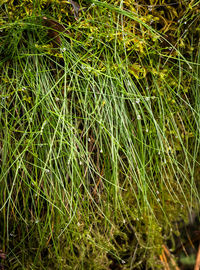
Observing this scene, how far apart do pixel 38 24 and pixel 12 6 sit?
0.15 metres

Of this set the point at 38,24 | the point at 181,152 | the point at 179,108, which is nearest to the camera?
the point at 38,24

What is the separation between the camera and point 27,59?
1062mm

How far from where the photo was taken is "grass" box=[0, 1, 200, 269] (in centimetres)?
104

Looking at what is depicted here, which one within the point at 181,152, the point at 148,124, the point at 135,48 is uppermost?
the point at 135,48

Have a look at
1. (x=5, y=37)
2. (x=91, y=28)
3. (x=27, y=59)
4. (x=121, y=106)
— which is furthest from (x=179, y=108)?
(x=5, y=37)

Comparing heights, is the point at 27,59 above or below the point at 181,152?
above

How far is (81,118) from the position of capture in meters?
1.04

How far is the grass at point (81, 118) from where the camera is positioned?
3.41 feet

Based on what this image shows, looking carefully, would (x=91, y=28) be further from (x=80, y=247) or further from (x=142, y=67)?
(x=80, y=247)

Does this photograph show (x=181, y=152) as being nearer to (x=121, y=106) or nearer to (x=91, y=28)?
(x=121, y=106)

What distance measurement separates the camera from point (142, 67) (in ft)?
3.68

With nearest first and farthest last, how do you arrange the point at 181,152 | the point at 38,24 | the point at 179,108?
1. the point at 38,24
2. the point at 179,108
3. the point at 181,152

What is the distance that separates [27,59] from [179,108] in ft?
2.08

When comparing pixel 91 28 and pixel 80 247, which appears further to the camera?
pixel 80 247
